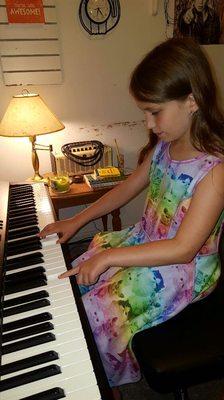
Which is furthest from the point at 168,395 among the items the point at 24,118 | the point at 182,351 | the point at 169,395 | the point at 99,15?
the point at 99,15

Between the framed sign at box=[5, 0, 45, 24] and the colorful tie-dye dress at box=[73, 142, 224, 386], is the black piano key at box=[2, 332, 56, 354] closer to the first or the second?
the colorful tie-dye dress at box=[73, 142, 224, 386]

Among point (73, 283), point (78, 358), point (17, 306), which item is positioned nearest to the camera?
point (78, 358)

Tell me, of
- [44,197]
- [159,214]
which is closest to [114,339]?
[159,214]

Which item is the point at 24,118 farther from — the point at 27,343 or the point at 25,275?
the point at 27,343

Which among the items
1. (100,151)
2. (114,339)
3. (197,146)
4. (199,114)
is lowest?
(114,339)

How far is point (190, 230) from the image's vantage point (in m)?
0.91

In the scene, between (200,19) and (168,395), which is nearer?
(168,395)

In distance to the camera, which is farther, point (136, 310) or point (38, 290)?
point (136, 310)

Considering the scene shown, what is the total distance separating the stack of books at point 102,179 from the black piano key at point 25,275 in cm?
109

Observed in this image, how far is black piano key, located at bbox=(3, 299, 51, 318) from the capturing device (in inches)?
29.9

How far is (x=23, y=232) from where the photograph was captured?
1097 millimetres

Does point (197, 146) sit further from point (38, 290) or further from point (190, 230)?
point (38, 290)

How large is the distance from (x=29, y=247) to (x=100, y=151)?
1.26 m

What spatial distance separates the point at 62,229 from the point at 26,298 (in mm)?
392
